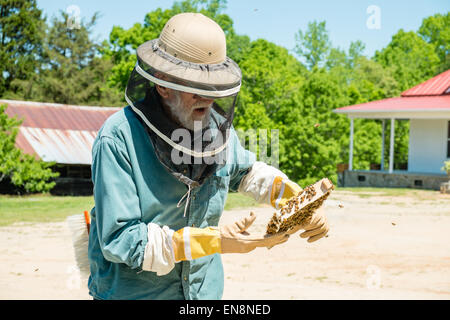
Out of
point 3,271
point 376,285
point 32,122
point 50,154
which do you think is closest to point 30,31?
point 32,122

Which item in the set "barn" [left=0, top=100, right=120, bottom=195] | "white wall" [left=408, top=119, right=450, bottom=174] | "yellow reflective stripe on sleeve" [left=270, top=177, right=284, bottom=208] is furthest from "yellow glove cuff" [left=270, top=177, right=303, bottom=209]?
"white wall" [left=408, top=119, right=450, bottom=174]

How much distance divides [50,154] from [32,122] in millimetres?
2900

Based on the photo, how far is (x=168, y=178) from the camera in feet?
7.04

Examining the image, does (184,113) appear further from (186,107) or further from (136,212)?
(136,212)

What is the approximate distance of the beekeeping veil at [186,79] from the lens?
206 centimetres

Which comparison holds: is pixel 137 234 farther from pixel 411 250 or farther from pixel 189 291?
pixel 411 250

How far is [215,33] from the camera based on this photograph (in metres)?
2.08

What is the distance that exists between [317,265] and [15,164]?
593 inches

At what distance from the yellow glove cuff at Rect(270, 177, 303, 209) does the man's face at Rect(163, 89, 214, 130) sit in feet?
2.05

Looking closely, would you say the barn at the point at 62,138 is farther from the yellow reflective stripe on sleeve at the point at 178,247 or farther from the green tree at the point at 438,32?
the green tree at the point at 438,32

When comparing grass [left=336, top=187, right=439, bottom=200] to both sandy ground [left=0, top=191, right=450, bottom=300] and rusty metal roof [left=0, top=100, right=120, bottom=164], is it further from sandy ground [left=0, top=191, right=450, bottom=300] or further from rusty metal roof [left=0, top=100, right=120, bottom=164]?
rusty metal roof [left=0, top=100, right=120, bottom=164]

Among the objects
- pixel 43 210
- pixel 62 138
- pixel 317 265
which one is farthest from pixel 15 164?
pixel 317 265

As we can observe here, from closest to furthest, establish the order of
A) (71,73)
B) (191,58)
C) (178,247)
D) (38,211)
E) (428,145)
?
(178,247), (191,58), (38,211), (428,145), (71,73)

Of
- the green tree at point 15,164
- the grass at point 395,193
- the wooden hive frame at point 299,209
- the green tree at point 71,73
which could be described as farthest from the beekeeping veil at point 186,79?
the green tree at point 71,73
